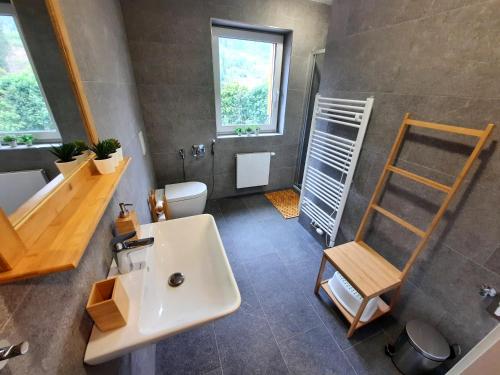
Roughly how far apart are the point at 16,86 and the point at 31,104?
0.07 m

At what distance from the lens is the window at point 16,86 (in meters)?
0.50

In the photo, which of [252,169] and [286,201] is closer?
[252,169]

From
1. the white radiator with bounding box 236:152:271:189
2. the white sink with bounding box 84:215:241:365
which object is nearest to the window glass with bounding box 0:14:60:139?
the white sink with bounding box 84:215:241:365

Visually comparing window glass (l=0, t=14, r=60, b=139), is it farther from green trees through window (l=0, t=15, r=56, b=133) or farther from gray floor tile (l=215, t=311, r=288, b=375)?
gray floor tile (l=215, t=311, r=288, b=375)

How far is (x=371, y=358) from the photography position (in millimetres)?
1326

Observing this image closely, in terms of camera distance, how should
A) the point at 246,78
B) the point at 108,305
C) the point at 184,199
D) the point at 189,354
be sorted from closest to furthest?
the point at 108,305 < the point at 189,354 < the point at 184,199 < the point at 246,78

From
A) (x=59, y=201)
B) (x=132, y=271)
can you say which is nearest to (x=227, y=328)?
(x=132, y=271)

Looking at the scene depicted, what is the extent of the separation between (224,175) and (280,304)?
1.74 m

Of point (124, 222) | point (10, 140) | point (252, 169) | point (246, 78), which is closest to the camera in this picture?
point (10, 140)

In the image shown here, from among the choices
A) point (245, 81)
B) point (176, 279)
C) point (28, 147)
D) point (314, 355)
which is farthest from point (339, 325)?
point (245, 81)

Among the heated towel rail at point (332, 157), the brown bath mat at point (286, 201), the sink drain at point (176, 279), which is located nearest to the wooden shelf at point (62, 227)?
the sink drain at point (176, 279)

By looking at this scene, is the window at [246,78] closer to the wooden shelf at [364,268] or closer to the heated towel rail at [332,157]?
the heated towel rail at [332,157]

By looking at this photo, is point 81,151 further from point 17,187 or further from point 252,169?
point 252,169

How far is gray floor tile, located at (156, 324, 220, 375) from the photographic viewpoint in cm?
126
